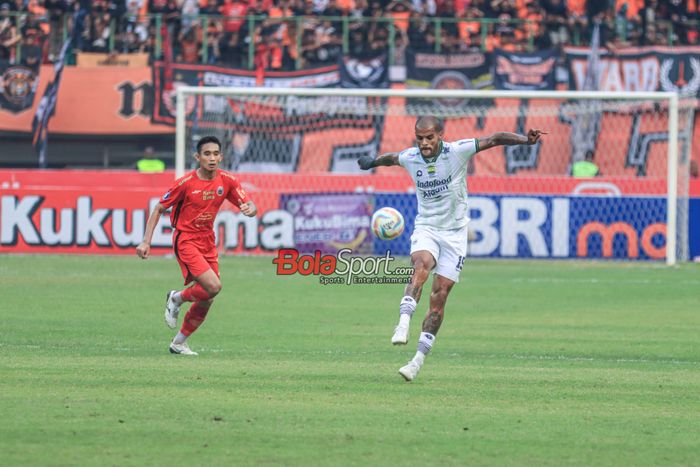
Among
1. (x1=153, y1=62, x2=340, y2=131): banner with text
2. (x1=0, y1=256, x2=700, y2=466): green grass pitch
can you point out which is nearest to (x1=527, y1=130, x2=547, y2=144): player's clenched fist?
(x1=0, y1=256, x2=700, y2=466): green grass pitch

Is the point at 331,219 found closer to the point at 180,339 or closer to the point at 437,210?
the point at 180,339

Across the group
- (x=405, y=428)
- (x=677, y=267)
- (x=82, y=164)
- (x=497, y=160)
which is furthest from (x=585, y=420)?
(x=82, y=164)

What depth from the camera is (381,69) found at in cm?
3161

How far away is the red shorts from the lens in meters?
12.7

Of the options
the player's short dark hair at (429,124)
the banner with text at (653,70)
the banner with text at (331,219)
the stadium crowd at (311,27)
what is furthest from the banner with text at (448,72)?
the player's short dark hair at (429,124)

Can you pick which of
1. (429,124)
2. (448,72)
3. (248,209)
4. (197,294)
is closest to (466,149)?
(429,124)

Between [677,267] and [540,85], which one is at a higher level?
[540,85]

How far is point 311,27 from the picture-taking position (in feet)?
106

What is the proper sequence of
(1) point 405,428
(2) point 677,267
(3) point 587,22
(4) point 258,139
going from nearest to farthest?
1. (1) point 405,428
2. (2) point 677,267
3. (4) point 258,139
4. (3) point 587,22

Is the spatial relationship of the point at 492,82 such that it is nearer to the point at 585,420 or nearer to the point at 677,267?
the point at 677,267

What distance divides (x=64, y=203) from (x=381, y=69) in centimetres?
911

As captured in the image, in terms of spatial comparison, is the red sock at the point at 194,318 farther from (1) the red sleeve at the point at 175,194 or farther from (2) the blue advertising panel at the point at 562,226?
(2) the blue advertising panel at the point at 562,226

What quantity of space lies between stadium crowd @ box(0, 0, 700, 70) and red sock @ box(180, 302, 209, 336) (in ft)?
64.3

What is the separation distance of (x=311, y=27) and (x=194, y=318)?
20.6 metres
